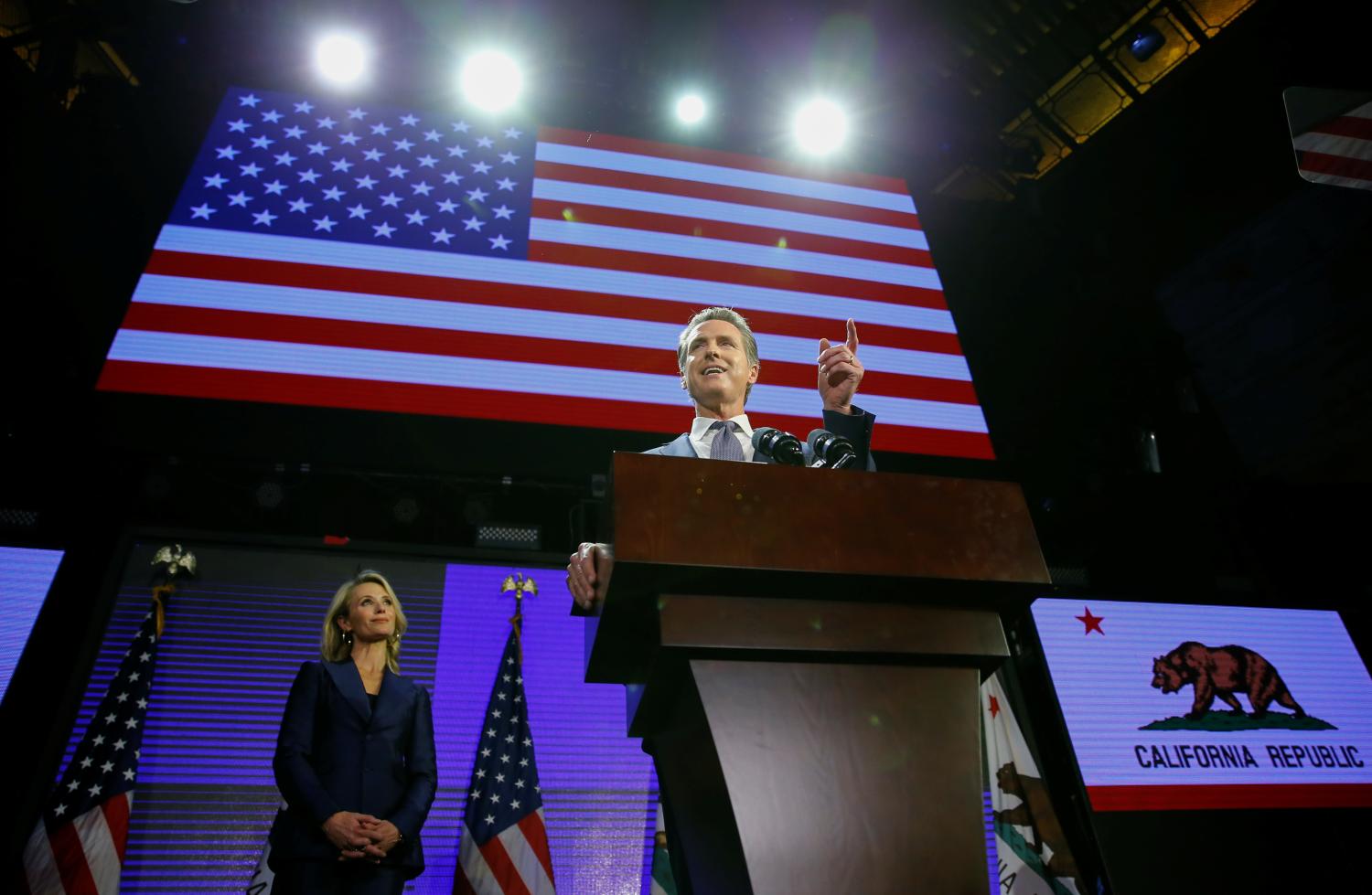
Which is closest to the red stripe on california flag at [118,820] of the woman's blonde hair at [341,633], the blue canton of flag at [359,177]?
the woman's blonde hair at [341,633]

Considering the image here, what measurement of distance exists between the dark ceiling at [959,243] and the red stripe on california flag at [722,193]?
439 millimetres

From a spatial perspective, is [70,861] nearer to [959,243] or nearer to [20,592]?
[20,592]

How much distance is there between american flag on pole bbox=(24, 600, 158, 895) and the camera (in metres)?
2.32

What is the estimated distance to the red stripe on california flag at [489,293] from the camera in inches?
124

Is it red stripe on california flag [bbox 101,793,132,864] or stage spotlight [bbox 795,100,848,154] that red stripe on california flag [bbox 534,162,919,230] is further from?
red stripe on california flag [bbox 101,793,132,864]

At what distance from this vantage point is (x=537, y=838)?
257cm

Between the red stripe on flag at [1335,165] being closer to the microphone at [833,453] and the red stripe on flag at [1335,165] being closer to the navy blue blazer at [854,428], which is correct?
the navy blue blazer at [854,428]

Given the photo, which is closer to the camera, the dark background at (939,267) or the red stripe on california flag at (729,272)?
the dark background at (939,267)

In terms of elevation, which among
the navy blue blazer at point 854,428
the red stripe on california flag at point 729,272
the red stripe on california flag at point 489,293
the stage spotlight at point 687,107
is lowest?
the navy blue blazer at point 854,428

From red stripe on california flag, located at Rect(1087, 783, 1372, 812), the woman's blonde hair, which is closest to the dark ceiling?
the woman's blonde hair

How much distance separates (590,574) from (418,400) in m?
2.41

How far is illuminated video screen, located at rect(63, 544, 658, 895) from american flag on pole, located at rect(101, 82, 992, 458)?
695 mm

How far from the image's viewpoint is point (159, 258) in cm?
312

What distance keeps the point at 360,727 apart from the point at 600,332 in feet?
5.99
